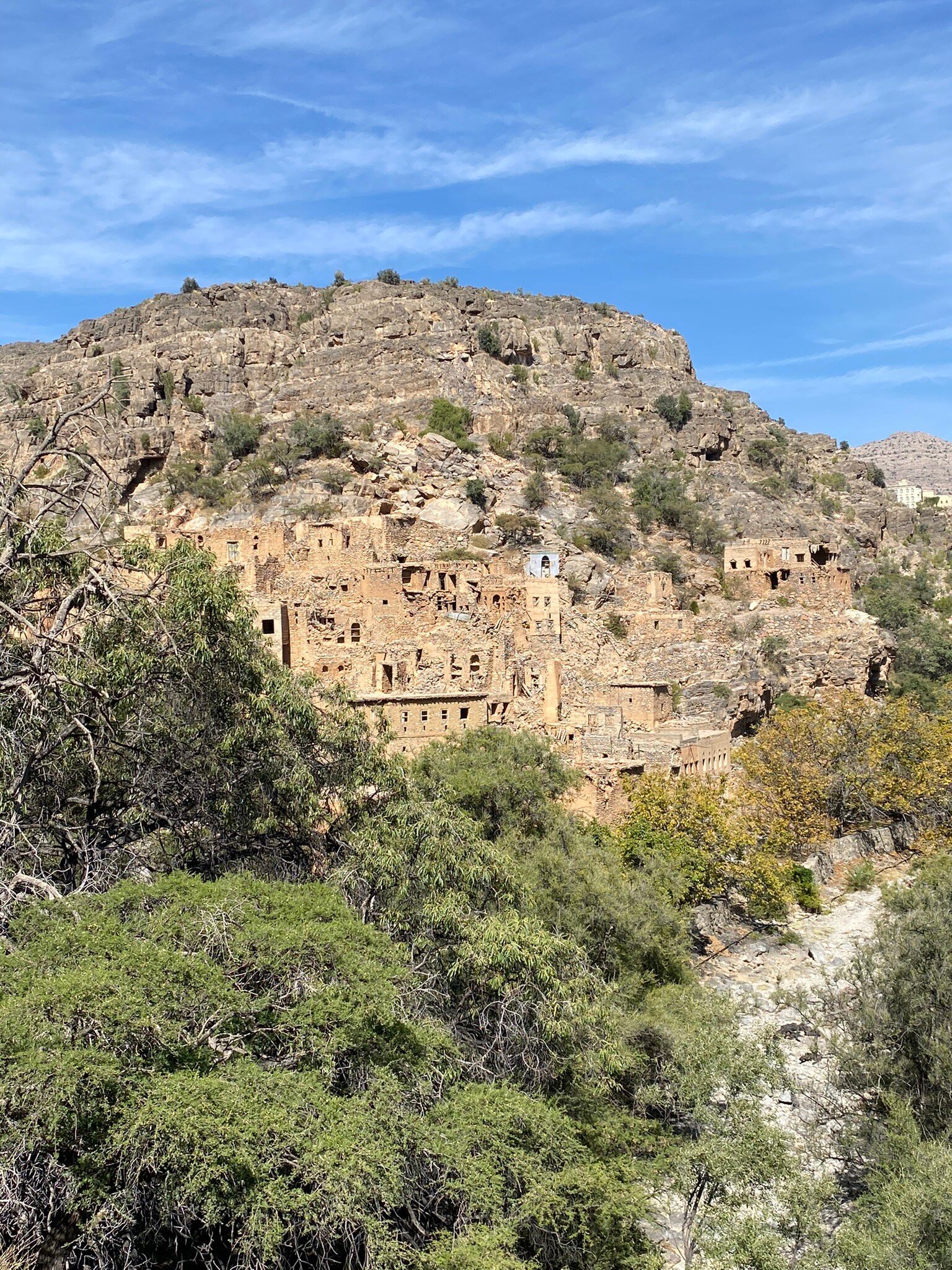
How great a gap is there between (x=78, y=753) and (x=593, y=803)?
12080mm

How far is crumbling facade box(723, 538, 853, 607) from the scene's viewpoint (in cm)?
3797

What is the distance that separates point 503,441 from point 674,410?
611 inches

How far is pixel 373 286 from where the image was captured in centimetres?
7738

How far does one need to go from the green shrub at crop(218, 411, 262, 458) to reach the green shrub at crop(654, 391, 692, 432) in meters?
26.0

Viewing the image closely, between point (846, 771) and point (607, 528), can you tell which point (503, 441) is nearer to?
point (607, 528)

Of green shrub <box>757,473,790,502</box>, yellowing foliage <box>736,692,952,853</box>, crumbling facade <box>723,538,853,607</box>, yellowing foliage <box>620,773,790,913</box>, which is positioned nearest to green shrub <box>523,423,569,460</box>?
green shrub <box>757,473,790,502</box>

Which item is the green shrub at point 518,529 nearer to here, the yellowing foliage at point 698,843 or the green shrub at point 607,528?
the green shrub at point 607,528

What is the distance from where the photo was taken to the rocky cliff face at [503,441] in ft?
114

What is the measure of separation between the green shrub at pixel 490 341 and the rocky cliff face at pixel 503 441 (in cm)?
13

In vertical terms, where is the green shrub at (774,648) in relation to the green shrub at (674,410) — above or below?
below

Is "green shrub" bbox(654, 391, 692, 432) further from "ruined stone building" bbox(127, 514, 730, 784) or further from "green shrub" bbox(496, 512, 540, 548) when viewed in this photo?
"ruined stone building" bbox(127, 514, 730, 784)

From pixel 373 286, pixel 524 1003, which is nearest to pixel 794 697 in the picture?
pixel 524 1003

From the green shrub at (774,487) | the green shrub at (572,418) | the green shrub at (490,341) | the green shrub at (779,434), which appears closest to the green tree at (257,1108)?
the green shrub at (572,418)

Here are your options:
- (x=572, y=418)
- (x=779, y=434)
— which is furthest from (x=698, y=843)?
(x=779, y=434)
